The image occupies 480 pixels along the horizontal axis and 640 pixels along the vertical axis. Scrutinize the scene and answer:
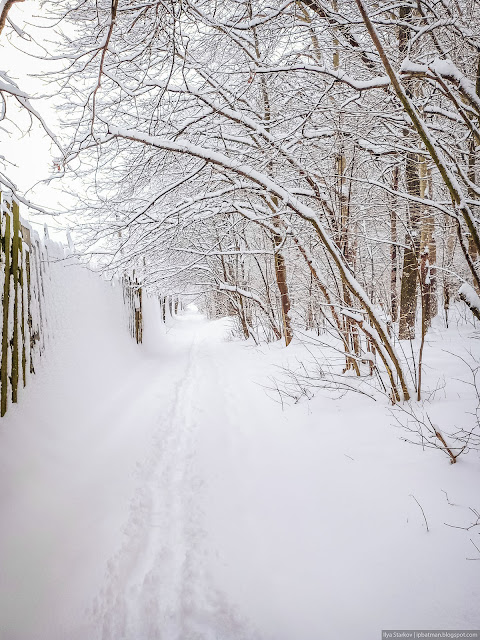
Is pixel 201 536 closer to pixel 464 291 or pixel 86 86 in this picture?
pixel 464 291

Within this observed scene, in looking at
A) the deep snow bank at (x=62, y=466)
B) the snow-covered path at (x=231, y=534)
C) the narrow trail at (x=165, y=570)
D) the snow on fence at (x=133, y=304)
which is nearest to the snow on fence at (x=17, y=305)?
Answer: the deep snow bank at (x=62, y=466)

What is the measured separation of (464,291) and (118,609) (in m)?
2.87

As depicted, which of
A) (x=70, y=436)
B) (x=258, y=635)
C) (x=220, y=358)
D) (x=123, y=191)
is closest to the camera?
(x=258, y=635)

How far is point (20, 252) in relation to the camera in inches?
125

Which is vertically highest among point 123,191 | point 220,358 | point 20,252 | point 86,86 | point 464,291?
point 86,86

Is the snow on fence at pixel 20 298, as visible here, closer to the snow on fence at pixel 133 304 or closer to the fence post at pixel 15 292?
the fence post at pixel 15 292

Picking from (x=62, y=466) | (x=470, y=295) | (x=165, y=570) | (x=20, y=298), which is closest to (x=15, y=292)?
(x=20, y=298)

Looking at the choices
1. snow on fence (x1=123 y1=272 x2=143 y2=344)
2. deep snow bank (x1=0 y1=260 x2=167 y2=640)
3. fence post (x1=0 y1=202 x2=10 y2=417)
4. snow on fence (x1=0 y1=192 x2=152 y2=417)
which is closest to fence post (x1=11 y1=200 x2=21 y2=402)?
snow on fence (x1=0 y1=192 x2=152 y2=417)

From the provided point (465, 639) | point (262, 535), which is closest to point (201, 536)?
point (262, 535)

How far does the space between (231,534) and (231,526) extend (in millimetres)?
80

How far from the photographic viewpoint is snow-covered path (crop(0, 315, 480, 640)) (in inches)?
62.5

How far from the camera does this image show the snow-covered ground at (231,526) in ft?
5.23

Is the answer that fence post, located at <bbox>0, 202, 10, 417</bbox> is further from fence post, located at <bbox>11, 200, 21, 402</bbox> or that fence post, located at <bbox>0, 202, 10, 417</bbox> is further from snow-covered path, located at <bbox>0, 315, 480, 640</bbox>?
snow-covered path, located at <bbox>0, 315, 480, 640</bbox>

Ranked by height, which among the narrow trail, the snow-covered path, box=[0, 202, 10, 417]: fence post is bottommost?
the narrow trail
